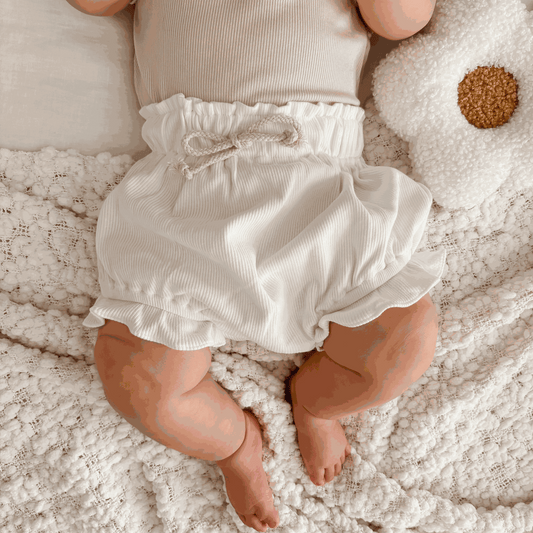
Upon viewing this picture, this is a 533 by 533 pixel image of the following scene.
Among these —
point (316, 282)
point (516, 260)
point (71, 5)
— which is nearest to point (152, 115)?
point (71, 5)

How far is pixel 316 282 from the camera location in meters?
0.78

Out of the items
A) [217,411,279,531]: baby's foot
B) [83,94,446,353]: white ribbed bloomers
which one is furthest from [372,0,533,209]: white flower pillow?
[217,411,279,531]: baby's foot

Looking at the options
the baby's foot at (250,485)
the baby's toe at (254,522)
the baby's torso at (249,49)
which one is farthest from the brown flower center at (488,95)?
the baby's toe at (254,522)

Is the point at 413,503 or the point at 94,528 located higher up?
the point at 413,503

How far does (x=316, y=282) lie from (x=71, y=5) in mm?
754

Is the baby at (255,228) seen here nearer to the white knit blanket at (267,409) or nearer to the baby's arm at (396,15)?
the baby's arm at (396,15)

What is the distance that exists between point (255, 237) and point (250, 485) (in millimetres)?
520

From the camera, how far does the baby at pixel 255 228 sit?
0.75 meters

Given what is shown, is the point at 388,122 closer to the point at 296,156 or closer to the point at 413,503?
the point at 296,156

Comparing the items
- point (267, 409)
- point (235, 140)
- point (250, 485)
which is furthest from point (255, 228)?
point (250, 485)

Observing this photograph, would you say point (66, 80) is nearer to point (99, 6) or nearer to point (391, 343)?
point (99, 6)

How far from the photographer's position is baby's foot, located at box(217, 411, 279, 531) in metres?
0.91

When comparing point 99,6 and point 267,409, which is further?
point 267,409

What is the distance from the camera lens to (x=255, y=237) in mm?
777
